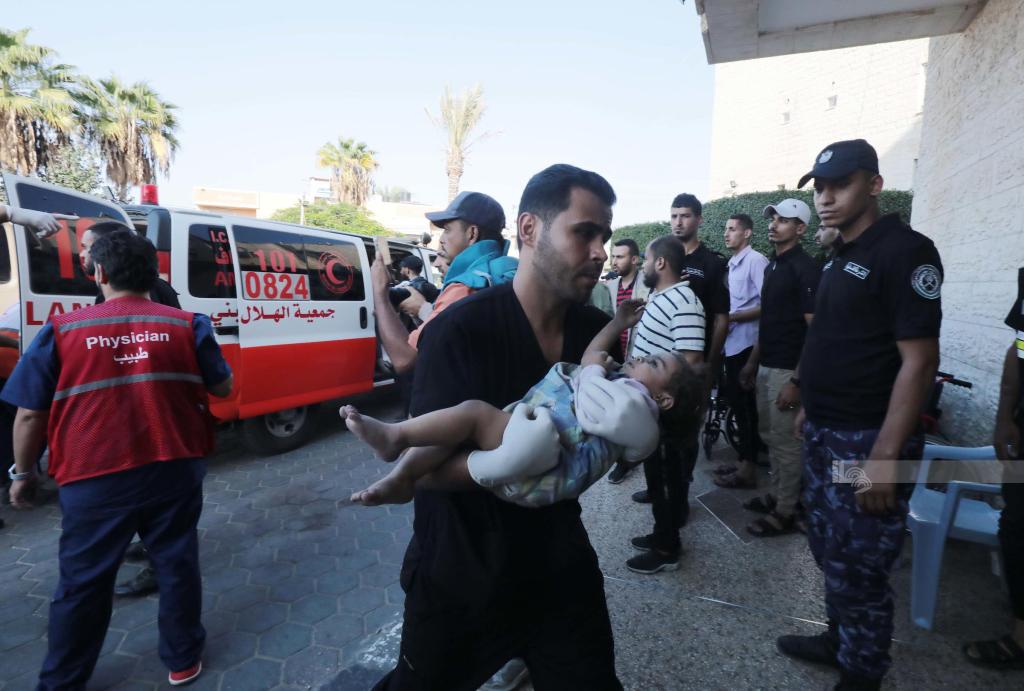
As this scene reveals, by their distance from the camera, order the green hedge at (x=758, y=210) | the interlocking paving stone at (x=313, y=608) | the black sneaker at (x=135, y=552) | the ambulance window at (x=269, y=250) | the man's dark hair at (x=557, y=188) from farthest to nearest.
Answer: the green hedge at (x=758, y=210)
the ambulance window at (x=269, y=250)
the black sneaker at (x=135, y=552)
the interlocking paving stone at (x=313, y=608)
the man's dark hair at (x=557, y=188)

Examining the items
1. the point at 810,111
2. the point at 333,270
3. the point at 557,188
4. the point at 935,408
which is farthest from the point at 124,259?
the point at 810,111

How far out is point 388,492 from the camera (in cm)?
122

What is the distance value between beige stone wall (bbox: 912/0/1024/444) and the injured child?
3583 millimetres

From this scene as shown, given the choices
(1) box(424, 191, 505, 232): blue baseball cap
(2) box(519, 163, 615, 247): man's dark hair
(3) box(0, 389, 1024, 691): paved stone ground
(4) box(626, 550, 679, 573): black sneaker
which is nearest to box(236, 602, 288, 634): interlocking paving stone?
(3) box(0, 389, 1024, 691): paved stone ground

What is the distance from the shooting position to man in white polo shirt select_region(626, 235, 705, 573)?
9.96ft

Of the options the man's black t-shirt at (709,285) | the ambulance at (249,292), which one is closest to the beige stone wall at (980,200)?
the man's black t-shirt at (709,285)

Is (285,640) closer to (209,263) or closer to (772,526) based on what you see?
(772,526)

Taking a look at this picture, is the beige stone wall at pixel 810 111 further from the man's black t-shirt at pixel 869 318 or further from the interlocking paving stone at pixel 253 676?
the interlocking paving stone at pixel 253 676

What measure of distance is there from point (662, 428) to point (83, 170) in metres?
18.0

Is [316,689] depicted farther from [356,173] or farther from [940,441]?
[356,173]

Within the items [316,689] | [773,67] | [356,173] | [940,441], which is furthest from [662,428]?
[356,173]

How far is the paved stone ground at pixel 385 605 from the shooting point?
94.7 inches

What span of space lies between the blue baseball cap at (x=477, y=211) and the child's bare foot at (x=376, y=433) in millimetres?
1701

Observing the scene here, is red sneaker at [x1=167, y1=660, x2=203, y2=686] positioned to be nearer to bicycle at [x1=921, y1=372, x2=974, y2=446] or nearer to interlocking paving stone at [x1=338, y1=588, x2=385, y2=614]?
interlocking paving stone at [x1=338, y1=588, x2=385, y2=614]
